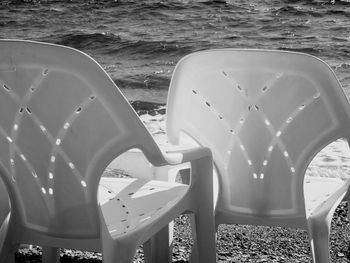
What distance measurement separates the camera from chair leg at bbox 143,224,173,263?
110 inches

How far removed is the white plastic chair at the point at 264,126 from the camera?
2.45 meters

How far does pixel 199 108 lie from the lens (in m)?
2.68

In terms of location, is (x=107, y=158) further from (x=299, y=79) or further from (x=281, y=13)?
(x=281, y=13)

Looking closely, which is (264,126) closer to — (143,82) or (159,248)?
(159,248)

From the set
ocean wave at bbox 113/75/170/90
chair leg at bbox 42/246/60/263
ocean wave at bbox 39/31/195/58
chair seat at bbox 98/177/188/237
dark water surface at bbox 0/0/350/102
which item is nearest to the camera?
chair seat at bbox 98/177/188/237

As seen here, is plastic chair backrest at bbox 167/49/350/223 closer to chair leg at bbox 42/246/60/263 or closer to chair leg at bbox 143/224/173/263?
chair leg at bbox 143/224/173/263

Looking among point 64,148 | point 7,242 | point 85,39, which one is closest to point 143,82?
point 85,39

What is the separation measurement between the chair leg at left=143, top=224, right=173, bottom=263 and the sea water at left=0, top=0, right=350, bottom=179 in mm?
7631

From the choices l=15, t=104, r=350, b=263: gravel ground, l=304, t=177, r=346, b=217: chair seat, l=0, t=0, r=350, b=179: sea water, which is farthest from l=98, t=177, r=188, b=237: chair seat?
l=0, t=0, r=350, b=179: sea water

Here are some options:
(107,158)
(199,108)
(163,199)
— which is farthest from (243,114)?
(107,158)

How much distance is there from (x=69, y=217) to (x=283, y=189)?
72cm

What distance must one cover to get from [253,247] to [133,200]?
101cm

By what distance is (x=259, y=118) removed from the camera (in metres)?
2.55

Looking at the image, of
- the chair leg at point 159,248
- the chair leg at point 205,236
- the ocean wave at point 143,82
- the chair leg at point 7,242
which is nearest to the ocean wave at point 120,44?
the ocean wave at point 143,82
